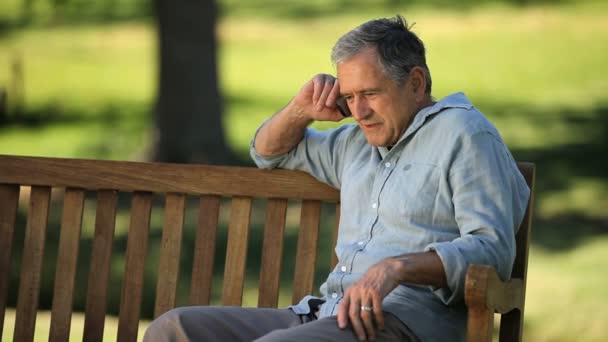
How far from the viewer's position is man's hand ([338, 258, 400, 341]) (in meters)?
3.20

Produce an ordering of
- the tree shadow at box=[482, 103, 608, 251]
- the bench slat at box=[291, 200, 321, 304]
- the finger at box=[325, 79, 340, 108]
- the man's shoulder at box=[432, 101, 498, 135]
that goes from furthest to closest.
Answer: the tree shadow at box=[482, 103, 608, 251]
the bench slat at box=[291, 200, 321, 304]
the finger at box=[325, 79, 340, 108]
the man's shoulder at box=[432, 101, 498, 135]

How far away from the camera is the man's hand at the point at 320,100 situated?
12.6ft

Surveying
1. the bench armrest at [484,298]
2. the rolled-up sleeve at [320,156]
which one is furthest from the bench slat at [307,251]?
the bench armrest at [484,298]

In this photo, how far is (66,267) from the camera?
4152 millimetres

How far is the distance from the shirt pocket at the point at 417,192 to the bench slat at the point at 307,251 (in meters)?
0.50

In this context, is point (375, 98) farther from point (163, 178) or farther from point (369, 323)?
point (163, 178)

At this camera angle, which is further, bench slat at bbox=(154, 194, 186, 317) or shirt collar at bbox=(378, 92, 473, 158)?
bench slat at bbox=(154, 194, 186, 317)

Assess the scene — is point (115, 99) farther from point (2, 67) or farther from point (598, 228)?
point (598, 228)

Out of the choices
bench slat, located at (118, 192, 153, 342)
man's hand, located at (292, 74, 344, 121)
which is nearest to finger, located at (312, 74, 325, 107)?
man's hand, located at (292, 74, 344, 121)

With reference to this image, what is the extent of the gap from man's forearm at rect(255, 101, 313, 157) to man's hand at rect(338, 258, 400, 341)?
2.57 ft

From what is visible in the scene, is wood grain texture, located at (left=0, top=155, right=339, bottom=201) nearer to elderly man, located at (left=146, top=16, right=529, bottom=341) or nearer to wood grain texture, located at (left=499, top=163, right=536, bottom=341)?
elderly man, located at (left=146, top=16, right=529, bottom=341)

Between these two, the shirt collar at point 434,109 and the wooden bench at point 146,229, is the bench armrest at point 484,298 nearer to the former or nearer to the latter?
the shirt collar at point 434,109

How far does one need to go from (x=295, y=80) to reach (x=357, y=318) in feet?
38.3

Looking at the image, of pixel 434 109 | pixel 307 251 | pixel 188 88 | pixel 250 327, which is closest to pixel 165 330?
pixel 250 327
